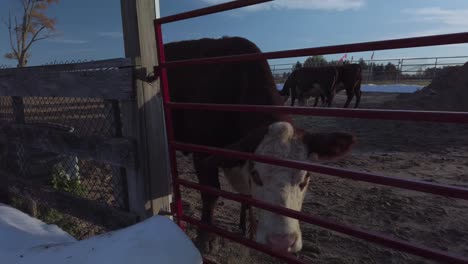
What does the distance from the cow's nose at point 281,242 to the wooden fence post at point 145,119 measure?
32.7 inches

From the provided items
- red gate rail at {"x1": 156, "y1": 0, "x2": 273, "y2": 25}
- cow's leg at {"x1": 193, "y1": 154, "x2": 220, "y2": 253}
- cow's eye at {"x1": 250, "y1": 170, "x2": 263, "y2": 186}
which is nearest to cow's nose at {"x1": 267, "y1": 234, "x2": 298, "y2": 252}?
cow's eye at {"x1": 250, "y1": 170, "x2": 263, "y2": 186}

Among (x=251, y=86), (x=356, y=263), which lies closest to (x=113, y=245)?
(x=251, y=86)

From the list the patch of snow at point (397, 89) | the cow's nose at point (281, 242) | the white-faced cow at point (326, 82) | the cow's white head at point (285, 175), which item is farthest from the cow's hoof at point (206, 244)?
the patch of snow at point (397, 89)

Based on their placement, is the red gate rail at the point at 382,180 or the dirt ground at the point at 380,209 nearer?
the red gate rail at the point at 382,180

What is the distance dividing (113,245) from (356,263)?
2.23m

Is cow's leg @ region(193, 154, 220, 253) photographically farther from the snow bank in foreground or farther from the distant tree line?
the distant tree line

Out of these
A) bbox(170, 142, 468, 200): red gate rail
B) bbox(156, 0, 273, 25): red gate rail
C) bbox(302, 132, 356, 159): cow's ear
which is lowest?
bbox(302, 132, 356, 159): cow's ear

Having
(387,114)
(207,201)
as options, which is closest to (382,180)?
(387,114)

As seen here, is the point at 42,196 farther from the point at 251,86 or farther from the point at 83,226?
the point at 251,86

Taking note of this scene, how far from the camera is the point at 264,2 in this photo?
5.53ft

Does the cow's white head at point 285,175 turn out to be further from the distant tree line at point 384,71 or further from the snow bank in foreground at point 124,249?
the distant tree line at point 384,71

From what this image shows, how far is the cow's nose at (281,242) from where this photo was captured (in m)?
2.08

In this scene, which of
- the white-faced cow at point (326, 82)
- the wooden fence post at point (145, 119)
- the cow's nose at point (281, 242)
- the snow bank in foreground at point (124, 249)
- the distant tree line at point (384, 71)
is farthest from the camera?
the distant tree line at point (384, 71)

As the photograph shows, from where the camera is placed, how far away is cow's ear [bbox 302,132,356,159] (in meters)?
2.33
